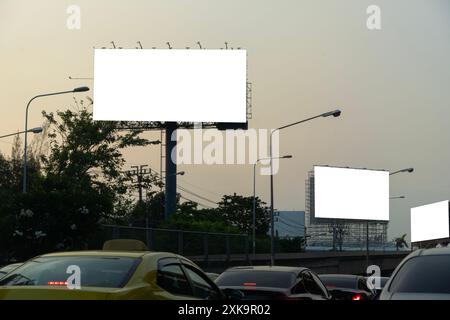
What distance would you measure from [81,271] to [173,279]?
104cm

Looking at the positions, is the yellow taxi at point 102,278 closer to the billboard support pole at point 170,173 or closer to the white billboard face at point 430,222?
the white billboard face at point 430,222

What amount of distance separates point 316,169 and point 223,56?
9.80 metres

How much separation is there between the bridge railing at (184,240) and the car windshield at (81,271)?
54.1ft

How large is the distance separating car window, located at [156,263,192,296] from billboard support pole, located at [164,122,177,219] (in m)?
52.2

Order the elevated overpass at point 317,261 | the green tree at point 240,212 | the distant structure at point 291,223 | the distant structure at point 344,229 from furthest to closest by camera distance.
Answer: the distant structure at point 291,223 < the green tree at point 240,212 < the distant structure at point 344,229 < the elevated overpass at point 317,261

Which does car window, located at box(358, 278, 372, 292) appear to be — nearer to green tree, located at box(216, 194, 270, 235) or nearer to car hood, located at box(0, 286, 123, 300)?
car hood, located at box(0, 286, 123, 300)

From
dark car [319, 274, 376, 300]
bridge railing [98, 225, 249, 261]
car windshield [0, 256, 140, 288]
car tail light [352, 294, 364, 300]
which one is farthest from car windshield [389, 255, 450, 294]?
bridge railing [98, 225, 249, 261]

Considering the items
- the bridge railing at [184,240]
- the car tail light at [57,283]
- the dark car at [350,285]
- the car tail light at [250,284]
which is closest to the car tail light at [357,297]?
the dark car at [350,285]

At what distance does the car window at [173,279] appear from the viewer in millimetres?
8171

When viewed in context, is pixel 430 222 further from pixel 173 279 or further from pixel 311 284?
pixel 173 279

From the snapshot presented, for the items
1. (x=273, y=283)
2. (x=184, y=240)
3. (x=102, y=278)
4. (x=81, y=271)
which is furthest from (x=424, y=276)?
(x=184, y=240)
